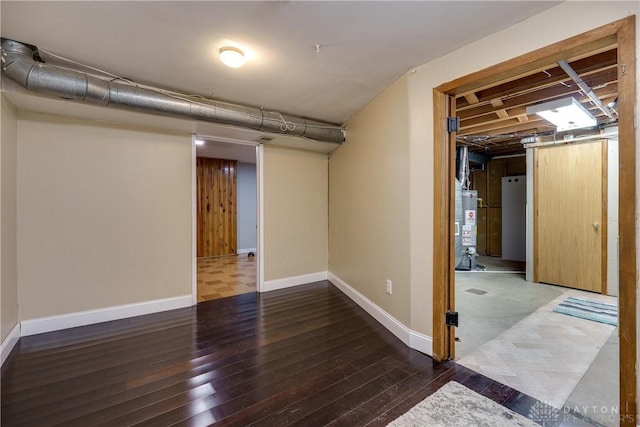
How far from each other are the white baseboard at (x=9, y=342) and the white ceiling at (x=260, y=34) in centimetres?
228

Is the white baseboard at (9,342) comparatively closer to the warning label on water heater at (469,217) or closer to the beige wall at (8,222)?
the beige wall at (8,222)

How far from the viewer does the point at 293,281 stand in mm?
4168

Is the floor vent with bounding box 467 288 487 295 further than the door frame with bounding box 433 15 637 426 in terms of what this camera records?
Yes

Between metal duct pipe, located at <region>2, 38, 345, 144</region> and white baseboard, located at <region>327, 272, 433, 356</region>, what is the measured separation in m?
2.16

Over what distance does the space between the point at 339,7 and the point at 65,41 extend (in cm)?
187

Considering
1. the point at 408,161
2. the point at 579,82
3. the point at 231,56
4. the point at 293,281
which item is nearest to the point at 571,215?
the point at 579,82

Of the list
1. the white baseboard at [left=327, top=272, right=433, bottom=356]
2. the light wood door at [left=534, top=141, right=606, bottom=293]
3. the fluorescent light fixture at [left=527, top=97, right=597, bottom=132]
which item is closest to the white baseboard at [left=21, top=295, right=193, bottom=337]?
the white baseboard at [left=327, top=272, right=433, bottom=356]

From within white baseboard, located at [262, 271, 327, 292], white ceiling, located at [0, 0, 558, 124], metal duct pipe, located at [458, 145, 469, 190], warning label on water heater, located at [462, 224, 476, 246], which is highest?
white ceiling, located at [0, 0, 558, 124]

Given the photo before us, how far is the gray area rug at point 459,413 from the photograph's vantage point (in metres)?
1.49

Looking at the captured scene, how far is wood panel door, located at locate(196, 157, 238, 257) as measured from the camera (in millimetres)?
6301

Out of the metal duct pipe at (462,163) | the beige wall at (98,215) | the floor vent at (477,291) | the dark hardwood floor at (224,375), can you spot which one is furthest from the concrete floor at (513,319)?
the beige wall at (98,215)

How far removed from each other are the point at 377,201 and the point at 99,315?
3.15m

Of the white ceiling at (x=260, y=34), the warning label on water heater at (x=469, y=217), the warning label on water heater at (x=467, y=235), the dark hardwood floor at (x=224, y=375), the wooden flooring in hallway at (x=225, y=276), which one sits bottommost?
the dark hardwood floor at (x=224, y=375)

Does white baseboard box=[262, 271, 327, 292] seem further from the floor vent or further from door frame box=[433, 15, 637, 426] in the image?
door frame box=[433, 15, 637, 426]
